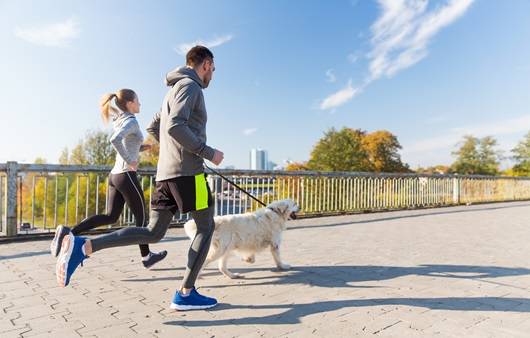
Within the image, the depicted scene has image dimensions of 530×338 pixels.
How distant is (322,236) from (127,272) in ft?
12.8

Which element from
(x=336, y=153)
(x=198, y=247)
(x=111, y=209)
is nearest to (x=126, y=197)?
(x=111, y=209)

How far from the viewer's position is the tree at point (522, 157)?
145 feet

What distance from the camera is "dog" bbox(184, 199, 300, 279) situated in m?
3.47

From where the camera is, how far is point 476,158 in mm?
53250

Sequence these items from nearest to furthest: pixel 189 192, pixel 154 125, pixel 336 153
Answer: pixel 189 192, pixel 154 125, pixel 336 153

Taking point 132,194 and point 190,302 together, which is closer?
point 190,302

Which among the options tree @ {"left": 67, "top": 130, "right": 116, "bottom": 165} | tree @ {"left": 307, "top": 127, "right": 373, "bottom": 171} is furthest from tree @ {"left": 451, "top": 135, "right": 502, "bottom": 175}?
tree @ {"left": 67, "top": 130, "right": 116, "bottom": 165}

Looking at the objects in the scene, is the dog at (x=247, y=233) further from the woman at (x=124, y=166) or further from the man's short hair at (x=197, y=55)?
the man's short hair at (x=197, y=55)

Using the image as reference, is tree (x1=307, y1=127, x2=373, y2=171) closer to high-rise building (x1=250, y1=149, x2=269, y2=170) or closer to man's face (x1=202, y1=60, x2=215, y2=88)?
man's face (x1=202, y1=60, x2=215, y2=88)

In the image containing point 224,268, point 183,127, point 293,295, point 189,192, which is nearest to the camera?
point 183,127

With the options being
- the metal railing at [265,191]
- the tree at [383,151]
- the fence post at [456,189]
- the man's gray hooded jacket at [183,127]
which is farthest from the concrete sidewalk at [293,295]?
the tree at [383,151]

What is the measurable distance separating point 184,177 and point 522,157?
5607cm

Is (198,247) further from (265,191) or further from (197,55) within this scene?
(265,191)

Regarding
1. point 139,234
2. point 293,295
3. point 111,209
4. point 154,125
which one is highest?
point 154,125
